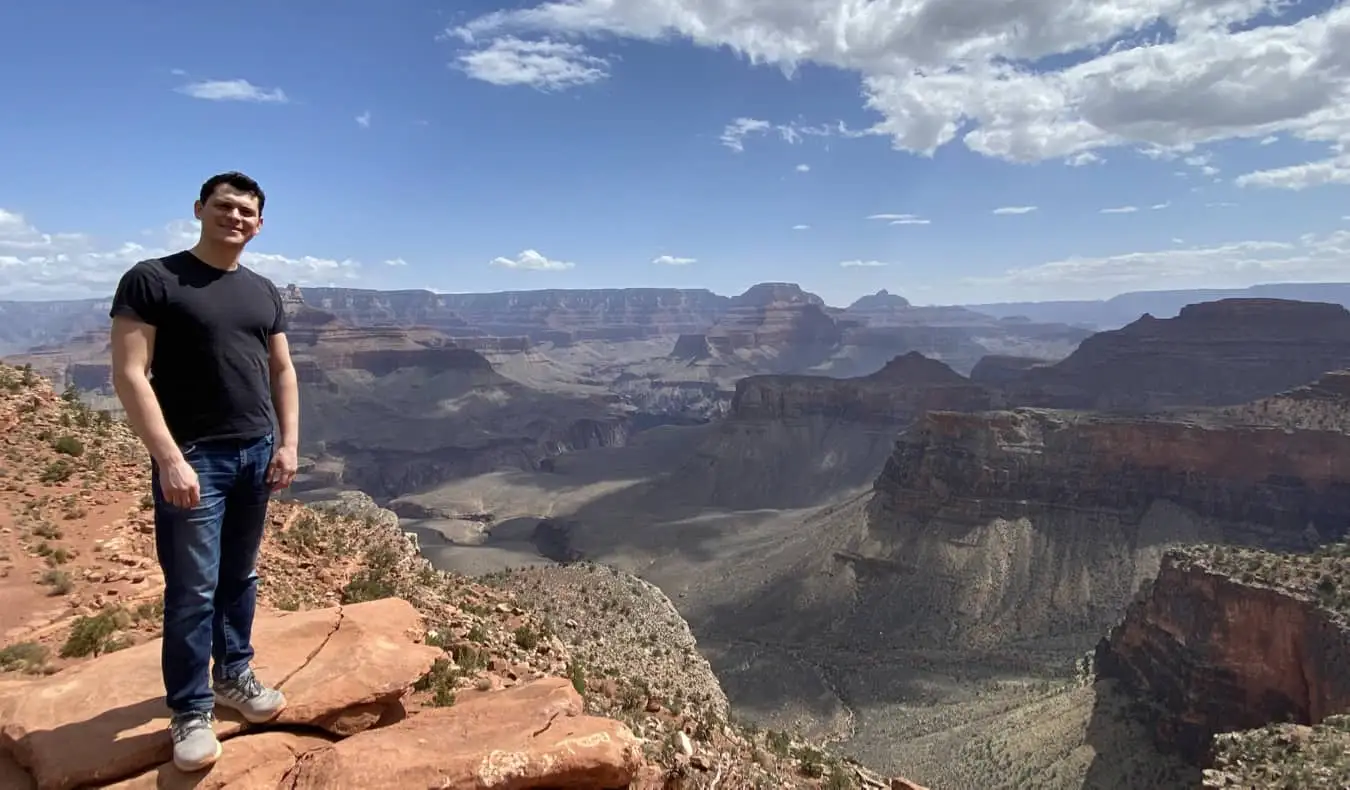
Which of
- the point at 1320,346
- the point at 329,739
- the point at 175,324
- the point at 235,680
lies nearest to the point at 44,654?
the point at 235,680

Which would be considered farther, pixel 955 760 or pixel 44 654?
pixel 955 760

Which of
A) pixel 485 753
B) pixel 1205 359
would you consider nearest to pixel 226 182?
pixel 485 753

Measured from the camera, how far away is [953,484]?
202 ft

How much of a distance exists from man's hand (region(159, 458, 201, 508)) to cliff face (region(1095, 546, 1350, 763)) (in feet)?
107

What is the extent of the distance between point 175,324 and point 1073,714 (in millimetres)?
36972

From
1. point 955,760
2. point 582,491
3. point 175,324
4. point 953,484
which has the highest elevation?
point 175,324

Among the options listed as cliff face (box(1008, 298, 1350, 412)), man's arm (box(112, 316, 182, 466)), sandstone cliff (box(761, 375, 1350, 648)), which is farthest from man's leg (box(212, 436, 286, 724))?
cliff face (box(1008, 298, 1350, 412))

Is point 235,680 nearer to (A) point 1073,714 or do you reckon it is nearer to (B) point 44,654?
(B) point 44,654

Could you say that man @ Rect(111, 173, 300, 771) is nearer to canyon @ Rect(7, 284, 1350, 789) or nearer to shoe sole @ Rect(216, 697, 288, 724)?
shoe sole @ Rect(216, 697, 288, 724)

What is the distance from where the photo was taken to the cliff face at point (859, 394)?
4099 inches

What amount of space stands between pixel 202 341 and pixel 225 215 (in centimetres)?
87

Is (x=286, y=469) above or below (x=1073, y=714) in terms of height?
above

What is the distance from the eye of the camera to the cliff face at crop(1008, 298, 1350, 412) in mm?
91438

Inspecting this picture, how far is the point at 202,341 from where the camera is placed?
495 cm
